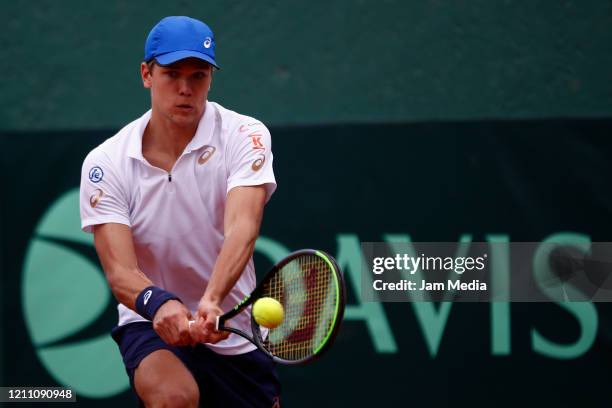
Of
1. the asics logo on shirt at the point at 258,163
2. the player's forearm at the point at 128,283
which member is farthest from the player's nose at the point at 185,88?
the player's forearm at the point at 128,283

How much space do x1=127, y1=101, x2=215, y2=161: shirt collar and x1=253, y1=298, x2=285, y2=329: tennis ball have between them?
557 millimetres

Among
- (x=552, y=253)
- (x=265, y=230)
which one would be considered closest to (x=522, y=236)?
(x=552, y=253)

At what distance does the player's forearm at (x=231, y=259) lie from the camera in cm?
335

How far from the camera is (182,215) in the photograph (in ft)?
11.9

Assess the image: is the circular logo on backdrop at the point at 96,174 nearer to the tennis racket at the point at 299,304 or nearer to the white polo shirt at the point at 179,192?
the white polo shirt at the point at 179,192

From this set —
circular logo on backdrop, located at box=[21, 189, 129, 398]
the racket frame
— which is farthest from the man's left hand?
circular logo on backdrop, located at box=[21, 189, 129, 398]

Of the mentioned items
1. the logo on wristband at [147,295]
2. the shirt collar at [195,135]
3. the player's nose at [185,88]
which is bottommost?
the logo on wristband at [147,295]

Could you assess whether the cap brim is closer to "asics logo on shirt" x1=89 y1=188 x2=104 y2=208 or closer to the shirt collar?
the shirt collar

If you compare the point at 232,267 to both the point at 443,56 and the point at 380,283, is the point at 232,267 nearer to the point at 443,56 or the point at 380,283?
the point at 380,283

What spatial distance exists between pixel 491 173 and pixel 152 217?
7.21 feet

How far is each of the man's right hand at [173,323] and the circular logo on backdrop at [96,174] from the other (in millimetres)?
530

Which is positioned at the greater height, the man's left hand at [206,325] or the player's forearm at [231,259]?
the player's forearm at [231,259]

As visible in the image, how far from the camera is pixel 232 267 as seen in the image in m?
3.39

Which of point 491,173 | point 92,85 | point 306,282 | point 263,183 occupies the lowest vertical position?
point 306,282
